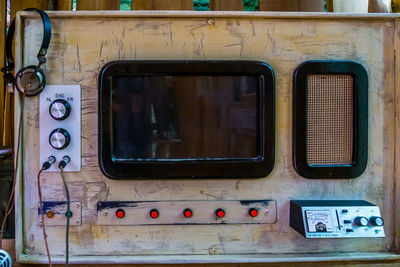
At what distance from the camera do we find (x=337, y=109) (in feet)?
3.07

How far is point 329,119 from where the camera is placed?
3.06 ft

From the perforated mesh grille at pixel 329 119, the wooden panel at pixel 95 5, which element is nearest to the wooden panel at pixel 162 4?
the wooden panel at pixel 95 5

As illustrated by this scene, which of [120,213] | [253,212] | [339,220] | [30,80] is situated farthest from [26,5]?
[339,220]

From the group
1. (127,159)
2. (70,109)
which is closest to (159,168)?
(127,159)

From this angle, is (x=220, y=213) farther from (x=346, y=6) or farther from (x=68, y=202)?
(x=346, y=6)

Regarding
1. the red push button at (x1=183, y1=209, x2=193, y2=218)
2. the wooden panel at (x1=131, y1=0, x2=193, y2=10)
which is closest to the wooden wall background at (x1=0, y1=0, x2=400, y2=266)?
the wooden panel at (x1=131, y1=0, x2=193, y2=10)

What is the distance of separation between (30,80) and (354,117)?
1087mm

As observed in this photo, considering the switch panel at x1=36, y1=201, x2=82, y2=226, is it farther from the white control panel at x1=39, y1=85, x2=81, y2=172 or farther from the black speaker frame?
the black speaker frame

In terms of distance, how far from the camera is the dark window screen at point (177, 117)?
2.97 ft

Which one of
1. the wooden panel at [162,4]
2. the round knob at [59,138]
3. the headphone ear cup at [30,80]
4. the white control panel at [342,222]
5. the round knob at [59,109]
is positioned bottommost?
the white control panel at [342,222]

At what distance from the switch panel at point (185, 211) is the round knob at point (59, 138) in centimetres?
23

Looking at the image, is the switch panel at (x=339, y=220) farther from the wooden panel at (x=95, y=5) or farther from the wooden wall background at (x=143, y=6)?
the wooden panel at (x=95, y=5)

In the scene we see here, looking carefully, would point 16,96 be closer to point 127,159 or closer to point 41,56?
point 41,56

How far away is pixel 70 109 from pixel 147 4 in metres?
0.57
